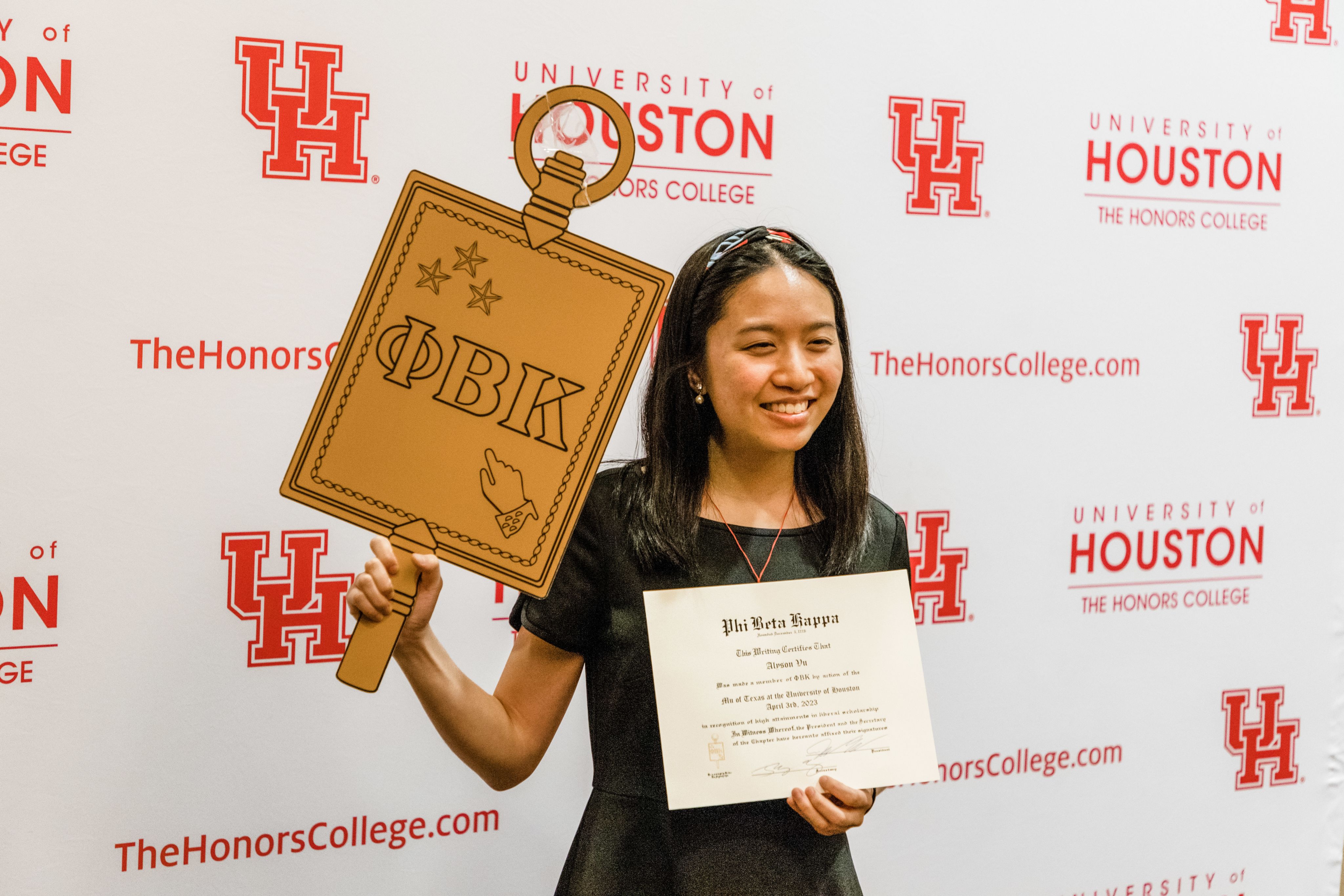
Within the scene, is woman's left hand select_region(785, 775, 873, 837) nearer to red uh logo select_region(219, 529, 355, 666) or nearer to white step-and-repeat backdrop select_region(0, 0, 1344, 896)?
white step-and-repeat backdrop select_region(0, 0, 1344, 896)

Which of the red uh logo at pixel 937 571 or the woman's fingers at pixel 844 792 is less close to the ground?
the red uh logo at pixel 937 571

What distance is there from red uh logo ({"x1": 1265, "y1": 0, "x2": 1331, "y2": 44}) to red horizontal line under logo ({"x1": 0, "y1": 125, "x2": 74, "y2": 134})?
1.96 metres

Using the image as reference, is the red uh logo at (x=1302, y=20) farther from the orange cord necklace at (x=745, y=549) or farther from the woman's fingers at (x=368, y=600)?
the woman's fingers at (x=368, y=600)

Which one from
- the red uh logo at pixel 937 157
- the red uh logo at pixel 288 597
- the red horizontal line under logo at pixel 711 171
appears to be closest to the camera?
the red uh logo at pixel 288 597

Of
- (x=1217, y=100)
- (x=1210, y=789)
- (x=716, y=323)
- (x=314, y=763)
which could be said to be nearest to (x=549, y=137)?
(x=716, y=323)

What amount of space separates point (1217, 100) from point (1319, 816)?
53.5 inches

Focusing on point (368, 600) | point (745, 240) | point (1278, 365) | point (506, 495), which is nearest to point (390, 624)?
point (368, 600)

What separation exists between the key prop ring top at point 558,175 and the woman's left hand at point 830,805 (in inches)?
21.8

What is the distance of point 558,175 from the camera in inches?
35.1

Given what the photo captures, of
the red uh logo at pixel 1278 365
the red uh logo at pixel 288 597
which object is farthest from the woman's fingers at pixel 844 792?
the red uh logo at pixel 1278 365

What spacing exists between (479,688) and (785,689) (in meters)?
0.29

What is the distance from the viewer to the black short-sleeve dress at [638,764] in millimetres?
1007

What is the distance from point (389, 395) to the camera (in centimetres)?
89

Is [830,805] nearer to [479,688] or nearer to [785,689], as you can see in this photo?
[785,689]
